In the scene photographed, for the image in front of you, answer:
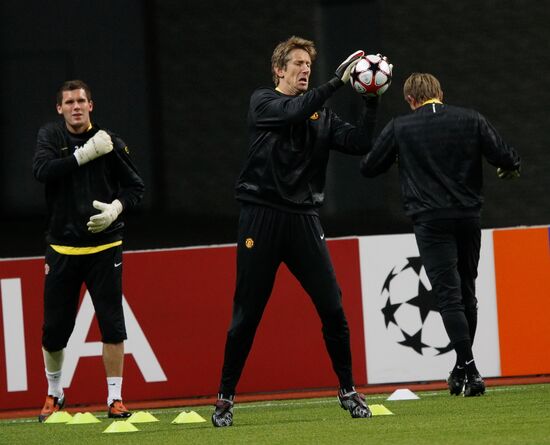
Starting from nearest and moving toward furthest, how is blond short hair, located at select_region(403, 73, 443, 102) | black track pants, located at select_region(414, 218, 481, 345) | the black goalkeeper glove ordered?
the black goalkeeper glove
black track pants, located at select_region(414, 218, 481, 345)
blond short hair, located at select_region(403, 73, 443, 102)

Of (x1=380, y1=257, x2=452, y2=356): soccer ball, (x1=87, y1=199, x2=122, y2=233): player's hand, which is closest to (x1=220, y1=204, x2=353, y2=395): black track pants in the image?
(x1=87, y1=199, x2=122, y2=233): player's hand

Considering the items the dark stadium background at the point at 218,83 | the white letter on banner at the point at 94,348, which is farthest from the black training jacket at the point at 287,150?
the dark stadium background at the point at 218,83

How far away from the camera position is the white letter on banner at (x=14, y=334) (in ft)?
31.5

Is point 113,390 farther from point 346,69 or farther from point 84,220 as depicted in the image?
point 346,69

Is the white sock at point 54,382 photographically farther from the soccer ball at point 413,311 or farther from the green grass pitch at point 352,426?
the soccer ball at point 413,311

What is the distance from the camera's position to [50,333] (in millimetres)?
8312

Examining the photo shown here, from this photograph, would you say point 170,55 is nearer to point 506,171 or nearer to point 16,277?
point 16,277

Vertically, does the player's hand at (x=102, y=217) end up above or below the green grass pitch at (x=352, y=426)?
above

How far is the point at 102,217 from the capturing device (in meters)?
7.95

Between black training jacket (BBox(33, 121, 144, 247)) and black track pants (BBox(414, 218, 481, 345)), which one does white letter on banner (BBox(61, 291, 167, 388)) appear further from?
black track pants (BBox(414, 218, 481, 345))

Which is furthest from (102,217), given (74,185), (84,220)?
(74,185)

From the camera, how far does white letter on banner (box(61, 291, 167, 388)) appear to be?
31.4ft

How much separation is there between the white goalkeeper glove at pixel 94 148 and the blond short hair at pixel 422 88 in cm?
177

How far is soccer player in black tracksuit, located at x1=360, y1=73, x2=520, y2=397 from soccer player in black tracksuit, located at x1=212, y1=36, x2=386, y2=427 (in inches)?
52.6
